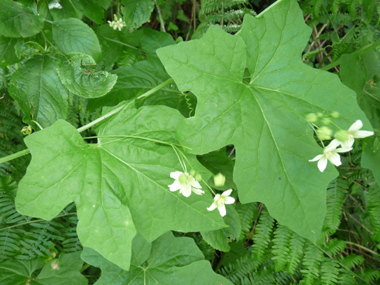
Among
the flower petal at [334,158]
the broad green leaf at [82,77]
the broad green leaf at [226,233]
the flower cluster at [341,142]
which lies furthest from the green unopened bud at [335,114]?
the broad green leaf at [82,77]

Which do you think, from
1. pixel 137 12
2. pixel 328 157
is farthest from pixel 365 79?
pixel 137 12

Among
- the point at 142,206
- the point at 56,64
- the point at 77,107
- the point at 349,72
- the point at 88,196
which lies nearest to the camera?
the point at 88,196

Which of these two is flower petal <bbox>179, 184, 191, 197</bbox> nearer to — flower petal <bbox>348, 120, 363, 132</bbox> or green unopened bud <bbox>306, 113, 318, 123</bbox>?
green unopened bud <bbox>306, 113, 318, 123</bbox>

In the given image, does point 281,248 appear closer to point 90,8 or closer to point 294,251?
point 294,251

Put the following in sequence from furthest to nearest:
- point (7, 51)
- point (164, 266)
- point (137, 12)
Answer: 1. point (164, 266)
2. point (137, 12)
3. point (7, 51)

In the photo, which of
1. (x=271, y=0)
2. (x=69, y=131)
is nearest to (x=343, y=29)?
(x=271, y=0)

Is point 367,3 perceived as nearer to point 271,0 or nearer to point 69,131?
point 271,0

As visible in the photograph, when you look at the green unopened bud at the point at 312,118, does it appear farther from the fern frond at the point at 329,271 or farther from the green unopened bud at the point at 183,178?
the fern frond at the point at 329,271
